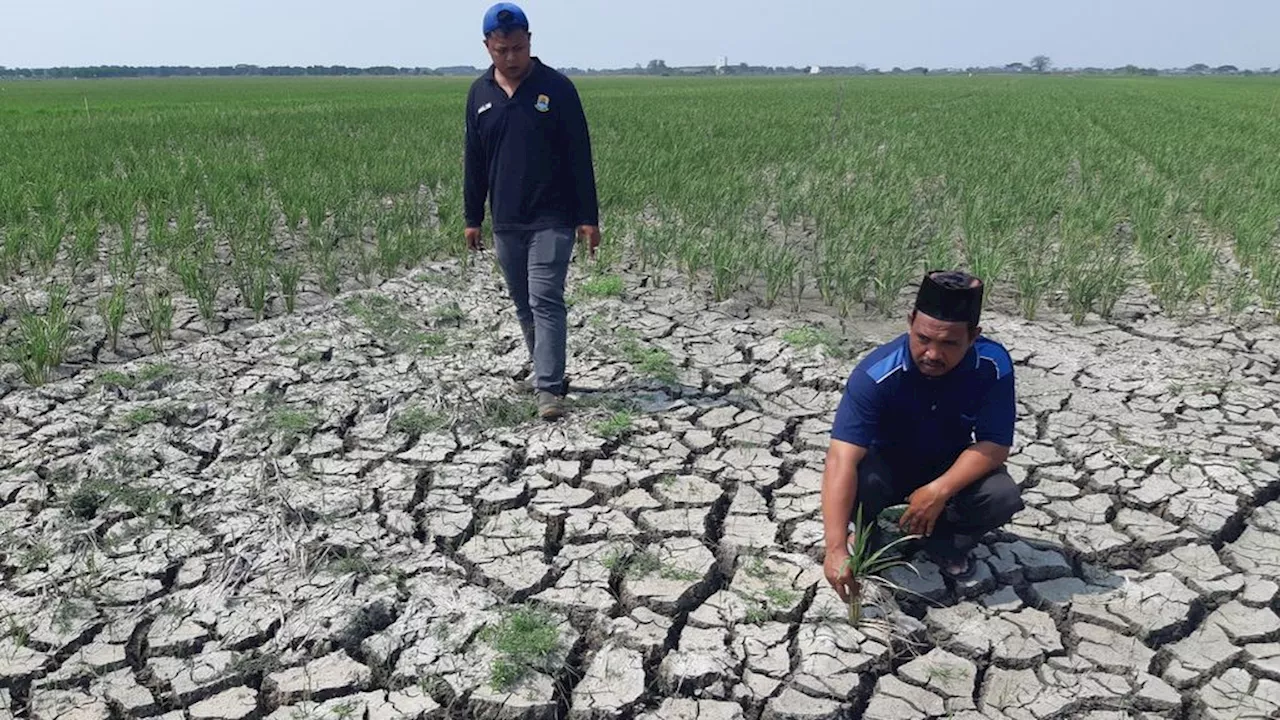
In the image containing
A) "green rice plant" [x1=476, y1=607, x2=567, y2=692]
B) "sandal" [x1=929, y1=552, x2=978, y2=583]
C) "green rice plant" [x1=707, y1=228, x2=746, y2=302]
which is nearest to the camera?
"green rice plant" [x1=476, y1=607, x2=567, y2=692]

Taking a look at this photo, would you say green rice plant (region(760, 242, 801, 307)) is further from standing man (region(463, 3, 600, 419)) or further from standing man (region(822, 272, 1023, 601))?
standing man (region(822, 272, 1023, 601))

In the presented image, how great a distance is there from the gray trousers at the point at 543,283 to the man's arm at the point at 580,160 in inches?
3.6

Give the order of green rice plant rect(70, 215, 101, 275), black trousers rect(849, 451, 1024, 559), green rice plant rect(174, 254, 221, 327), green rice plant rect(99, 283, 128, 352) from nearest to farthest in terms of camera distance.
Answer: black trousers rect(849, 451, 1024, 559)
green rice plant rect(99, 283, 128, 352)
green rice plant rect(174, 254, 221, 327)
green rice plant rect(70, 215, 101, 275)

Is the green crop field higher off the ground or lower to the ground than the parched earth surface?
higher

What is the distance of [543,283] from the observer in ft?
10.9

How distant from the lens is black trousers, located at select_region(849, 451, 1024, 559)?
235cm

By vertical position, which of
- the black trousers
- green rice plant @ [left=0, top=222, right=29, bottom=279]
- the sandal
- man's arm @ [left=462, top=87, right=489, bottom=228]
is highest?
man's arm @ [left=462, top=87, right=489, bottom=228]

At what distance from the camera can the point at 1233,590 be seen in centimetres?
245

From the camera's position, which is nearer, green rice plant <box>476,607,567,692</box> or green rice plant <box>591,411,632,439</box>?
green rice plant <box>476,607,567,692</box>

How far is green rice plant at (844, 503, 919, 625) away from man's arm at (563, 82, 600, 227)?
1.42 meters

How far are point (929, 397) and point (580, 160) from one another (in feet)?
4.96

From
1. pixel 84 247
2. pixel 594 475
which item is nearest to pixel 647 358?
pixel 594 475

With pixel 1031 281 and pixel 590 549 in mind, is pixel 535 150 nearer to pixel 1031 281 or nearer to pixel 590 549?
pixel 590 549

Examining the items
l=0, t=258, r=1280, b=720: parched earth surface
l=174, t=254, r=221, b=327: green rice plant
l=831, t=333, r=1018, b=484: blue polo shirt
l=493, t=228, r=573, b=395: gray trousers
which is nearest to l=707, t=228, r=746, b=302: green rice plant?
l=0, t=258, r=1280, b=720: parched earth surface
